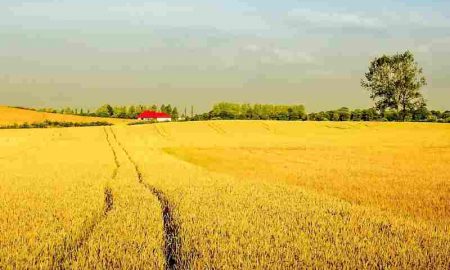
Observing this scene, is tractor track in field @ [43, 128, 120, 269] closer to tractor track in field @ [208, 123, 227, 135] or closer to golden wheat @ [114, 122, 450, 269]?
golden wheat @ [114, 122, 450, 269]

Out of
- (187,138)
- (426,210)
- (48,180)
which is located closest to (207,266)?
(426,210)

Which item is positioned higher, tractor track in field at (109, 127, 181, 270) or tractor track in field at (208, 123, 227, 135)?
tractor track in field at (109, 127, 181, 270)

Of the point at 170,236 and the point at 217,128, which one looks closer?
the point at 170,236

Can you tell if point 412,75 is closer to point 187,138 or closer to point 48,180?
point 187,138

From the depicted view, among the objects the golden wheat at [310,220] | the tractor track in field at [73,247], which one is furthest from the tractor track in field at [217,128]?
the tractor track in field at [73,247]

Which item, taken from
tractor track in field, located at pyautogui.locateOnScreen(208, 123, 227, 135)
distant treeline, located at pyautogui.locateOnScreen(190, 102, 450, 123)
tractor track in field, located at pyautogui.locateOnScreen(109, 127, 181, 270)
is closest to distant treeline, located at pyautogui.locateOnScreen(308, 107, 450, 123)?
distant treeline, located at pyautogui.locateOnScreen(190, 102, 450, 123)

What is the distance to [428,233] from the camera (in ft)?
30.0

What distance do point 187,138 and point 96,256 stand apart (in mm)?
46149

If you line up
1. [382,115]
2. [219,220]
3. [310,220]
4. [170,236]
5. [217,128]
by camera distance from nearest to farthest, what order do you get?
[170,236] < [219,220] < [310,220] < [217,128] < [382,115]

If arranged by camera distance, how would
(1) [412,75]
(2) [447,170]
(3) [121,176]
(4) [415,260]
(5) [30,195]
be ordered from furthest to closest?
(1) [412,75], (2) [447,170], (3) [121,176], (5) [30,195], (4) [415,260]

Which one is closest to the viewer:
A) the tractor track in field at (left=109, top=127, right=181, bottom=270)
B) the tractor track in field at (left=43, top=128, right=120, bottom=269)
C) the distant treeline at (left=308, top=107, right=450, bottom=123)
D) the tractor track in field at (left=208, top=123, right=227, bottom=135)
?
the tractor track in field at (left=43, top=128, right=120, bottom=269)

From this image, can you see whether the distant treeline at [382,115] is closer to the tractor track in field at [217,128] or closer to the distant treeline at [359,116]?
the distant treeline at [359,116]

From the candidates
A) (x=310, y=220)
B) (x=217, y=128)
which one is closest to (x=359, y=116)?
(x=217, y=128)

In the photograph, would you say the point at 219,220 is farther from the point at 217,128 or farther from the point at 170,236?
the point at 217,128
